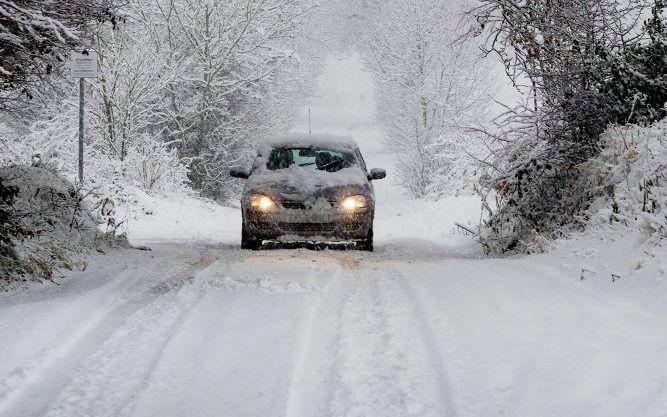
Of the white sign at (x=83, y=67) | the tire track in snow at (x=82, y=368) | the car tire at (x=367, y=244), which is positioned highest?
the white sign at (x=83, y=67)

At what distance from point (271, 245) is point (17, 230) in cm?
443

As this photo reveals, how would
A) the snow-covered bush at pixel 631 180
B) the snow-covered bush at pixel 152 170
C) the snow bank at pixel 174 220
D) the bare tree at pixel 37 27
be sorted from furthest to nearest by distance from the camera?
1. the snow-covered bush at pixel 152 170
2. the snow bank at pixel 174 220
3. the snow-covered bush at pixel 631 180
4. the bare tree at pixel 37 27

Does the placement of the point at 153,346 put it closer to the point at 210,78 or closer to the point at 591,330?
the point at 591,330

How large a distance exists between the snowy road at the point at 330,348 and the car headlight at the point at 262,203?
2.88 meters

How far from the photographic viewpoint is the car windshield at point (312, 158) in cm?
1070

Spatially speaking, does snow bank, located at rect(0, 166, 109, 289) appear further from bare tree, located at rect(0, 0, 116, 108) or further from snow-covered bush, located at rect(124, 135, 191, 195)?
snow-covered bush, located at rect(124, 135, 191, 195)

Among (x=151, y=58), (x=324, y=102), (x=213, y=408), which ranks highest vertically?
(x=324, y=102)

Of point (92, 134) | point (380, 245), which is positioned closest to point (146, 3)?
point (92, 134)

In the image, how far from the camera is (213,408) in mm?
3492

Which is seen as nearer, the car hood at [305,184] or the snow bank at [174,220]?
the car hood at [305,184]

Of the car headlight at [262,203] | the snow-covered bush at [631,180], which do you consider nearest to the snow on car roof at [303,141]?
the car headlight at [262,203]

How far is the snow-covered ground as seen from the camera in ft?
11.5

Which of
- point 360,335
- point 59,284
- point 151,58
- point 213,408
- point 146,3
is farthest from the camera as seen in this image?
point 146,3

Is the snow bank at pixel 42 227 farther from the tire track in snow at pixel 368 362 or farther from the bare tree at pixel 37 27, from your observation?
the tire track in snow at pixel 368 362
